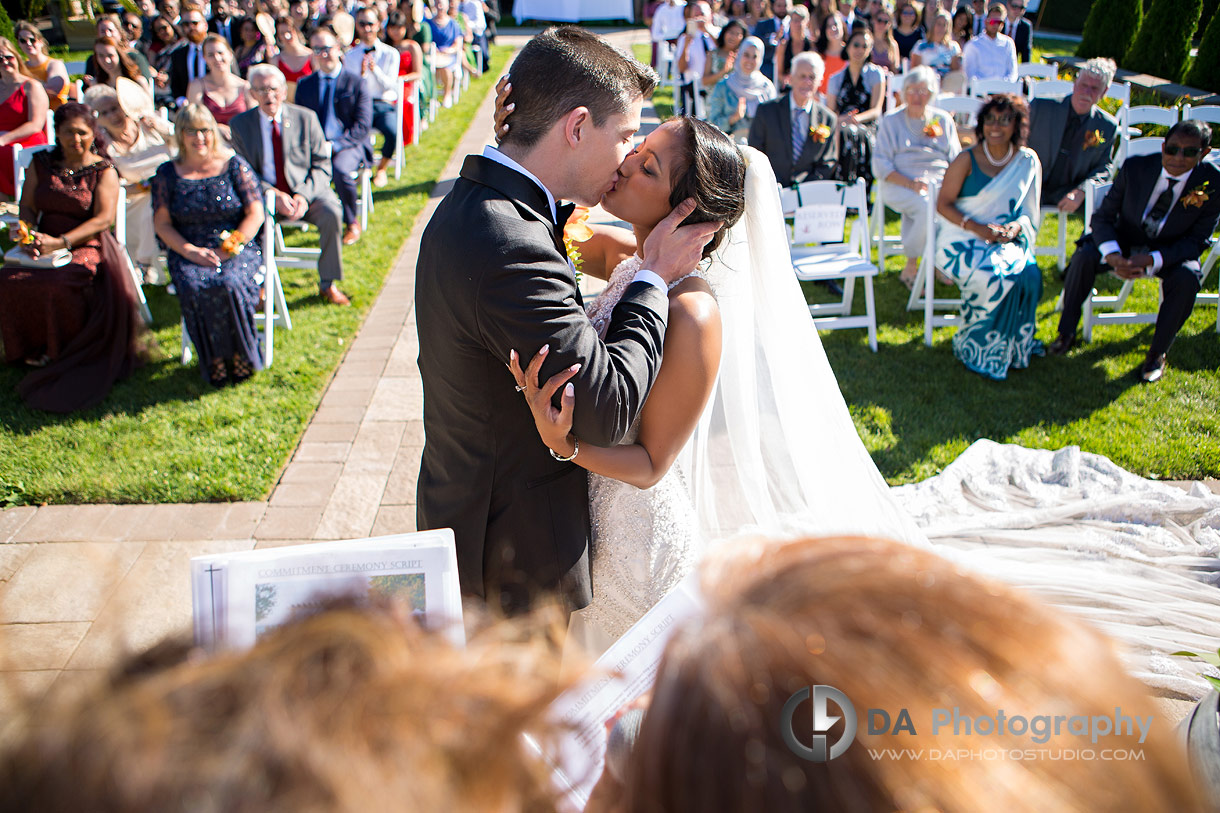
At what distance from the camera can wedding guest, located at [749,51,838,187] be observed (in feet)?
24.0

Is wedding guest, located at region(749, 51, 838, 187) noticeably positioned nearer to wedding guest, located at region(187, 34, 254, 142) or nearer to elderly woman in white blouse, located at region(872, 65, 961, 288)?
elderly woman in white blouse, located at region(872, 65, 961, 288)

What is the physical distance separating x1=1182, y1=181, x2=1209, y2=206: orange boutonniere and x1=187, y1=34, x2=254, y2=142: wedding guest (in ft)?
28.1

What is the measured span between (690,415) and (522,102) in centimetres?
91

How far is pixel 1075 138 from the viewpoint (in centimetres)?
709

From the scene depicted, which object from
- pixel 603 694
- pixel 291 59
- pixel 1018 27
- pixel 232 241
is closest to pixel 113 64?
pixel 291 59

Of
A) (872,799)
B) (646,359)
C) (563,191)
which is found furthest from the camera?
(563,191)

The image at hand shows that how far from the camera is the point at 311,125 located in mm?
7066

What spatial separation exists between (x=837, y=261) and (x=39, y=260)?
6.07 metres

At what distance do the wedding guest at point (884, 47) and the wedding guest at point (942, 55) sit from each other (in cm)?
41

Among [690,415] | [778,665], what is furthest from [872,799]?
[690,415]

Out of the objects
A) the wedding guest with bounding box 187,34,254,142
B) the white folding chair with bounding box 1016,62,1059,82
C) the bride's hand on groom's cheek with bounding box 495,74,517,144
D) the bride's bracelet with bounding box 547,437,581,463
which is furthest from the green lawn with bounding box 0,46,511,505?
the white folding chair with bounding box 1016,62,1059,82

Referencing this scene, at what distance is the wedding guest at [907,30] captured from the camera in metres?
12.5

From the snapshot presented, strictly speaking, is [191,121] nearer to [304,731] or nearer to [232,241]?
[232,241]

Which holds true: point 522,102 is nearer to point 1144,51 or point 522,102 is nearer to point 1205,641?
point 1205,641
